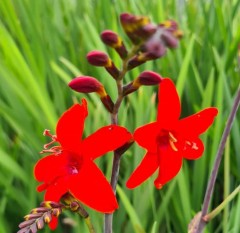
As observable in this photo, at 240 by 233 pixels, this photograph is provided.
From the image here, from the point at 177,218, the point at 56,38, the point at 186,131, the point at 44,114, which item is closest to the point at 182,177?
the point at 177,218

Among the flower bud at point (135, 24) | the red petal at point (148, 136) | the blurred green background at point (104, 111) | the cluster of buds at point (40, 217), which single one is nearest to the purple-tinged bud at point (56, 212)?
the cluster of buds at point (40, 217)

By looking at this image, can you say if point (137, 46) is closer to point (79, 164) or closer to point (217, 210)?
point (79, 164)

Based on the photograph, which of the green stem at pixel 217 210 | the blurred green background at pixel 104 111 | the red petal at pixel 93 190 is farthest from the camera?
the blurred green background at pixel 104 111

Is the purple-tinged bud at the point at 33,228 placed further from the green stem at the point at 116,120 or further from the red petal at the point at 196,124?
the red petal at the point at 196,124

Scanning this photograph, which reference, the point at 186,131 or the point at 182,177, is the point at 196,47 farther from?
the point at 186,131

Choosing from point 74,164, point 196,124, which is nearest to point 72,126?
point 74,164

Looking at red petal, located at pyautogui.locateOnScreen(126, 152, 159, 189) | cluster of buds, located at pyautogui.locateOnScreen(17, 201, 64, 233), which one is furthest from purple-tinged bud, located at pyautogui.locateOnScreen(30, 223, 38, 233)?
red petal, located at pyautogui.locateOnScreen(126, 152, 159, 189)
